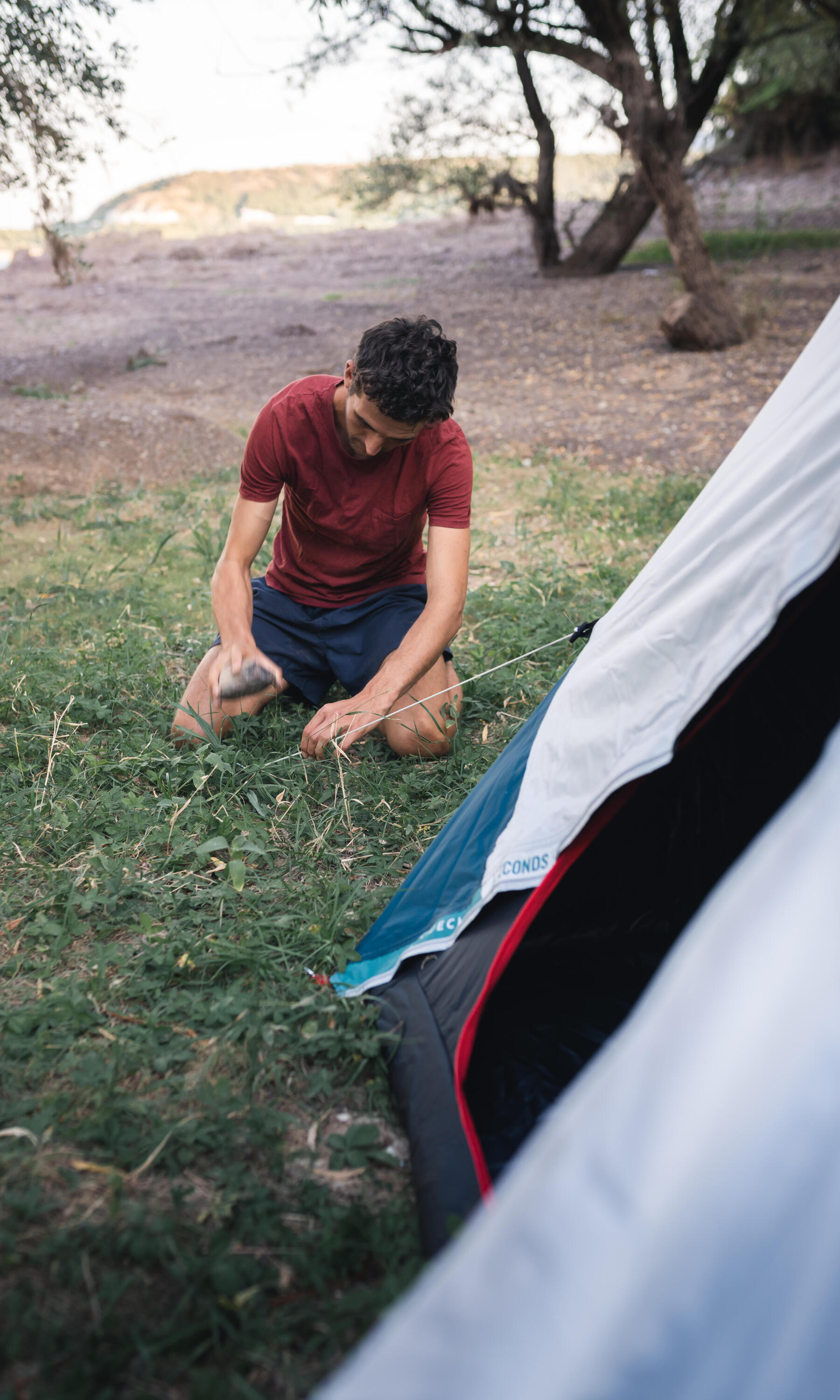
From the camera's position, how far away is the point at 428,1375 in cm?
68

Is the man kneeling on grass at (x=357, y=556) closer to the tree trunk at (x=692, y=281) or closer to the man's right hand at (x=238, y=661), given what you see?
the man's right hand at (x=238, y=661)

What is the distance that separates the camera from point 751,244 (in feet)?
44.1

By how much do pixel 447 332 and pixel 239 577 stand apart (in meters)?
8.02

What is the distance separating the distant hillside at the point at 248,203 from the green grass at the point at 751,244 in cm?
520

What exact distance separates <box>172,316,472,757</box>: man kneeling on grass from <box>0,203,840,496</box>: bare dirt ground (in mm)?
3958

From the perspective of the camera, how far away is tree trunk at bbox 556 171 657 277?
1166cm

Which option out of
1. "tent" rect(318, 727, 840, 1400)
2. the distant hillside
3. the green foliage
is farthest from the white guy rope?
the distant hillside

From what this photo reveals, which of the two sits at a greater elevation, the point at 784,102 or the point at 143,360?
the point at 784,102

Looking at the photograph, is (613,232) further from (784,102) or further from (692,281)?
(784,102)

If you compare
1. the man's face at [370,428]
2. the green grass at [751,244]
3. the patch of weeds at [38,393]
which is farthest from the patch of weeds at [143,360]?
the man's face at [370,428]

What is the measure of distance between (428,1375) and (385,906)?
159 cm

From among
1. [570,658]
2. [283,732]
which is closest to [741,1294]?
[283,732]

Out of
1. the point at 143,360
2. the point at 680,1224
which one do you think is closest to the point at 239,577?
the point at 680,1224

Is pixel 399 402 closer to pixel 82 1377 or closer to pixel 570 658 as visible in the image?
pixel 570 658
